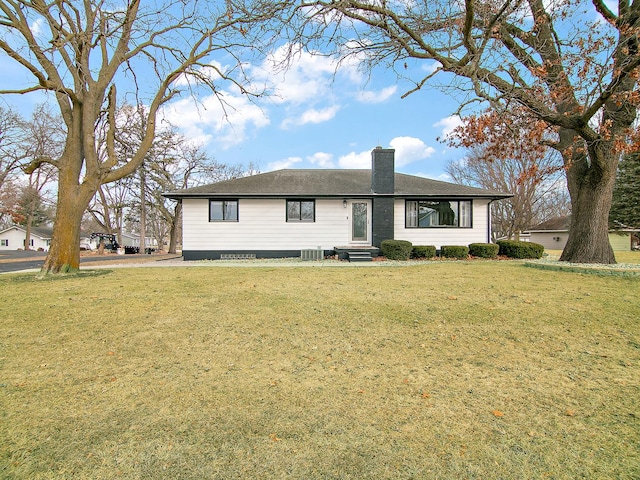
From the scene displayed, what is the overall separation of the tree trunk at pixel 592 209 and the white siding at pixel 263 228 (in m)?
8.60

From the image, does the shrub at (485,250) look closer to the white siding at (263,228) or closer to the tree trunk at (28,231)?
the white siding at (263,228)

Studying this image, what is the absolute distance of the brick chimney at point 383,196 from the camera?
51.9 feet

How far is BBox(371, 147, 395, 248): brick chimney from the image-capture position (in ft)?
51.9

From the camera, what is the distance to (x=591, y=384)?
3.18 metres

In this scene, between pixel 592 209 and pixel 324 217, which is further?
pixel 324 217

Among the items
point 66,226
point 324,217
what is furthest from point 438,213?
point 66,226

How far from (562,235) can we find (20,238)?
7531cm

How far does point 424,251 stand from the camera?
15.3 m

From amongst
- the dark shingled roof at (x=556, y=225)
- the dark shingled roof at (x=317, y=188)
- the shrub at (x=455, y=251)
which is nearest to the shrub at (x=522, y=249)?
the shrub at (x=455, y=251)

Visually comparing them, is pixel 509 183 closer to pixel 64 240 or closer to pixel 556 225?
pixel 556 225

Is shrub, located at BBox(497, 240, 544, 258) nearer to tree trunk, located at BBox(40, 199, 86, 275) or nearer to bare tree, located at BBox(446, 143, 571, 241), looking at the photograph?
bare tree, located at BBox(446, 143, 571, 241)

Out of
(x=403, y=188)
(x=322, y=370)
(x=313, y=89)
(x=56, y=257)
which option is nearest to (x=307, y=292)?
(x=322, y=370)

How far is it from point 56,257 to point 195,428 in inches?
374

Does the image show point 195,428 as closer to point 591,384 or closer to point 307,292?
point 591,384
